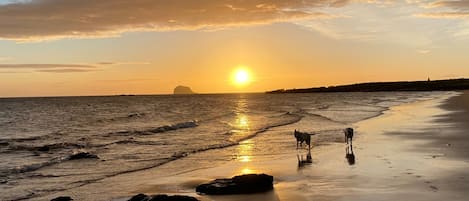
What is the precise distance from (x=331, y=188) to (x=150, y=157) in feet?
37.1

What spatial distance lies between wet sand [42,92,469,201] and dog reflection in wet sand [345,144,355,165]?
147mm

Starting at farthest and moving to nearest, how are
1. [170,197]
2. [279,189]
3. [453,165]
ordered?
1. [453,165]
2. [279,189]
3. [170,197]

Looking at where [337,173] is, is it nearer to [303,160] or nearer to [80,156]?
[303,160]

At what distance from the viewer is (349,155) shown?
18969 mm

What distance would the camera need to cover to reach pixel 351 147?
21.3 m

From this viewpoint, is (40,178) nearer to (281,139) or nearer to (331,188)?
(331,188)

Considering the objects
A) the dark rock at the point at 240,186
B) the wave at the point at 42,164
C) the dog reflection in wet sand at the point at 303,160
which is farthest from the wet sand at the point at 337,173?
the wave at the point at 42,164

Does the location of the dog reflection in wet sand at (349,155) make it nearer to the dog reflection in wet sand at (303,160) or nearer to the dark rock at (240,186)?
the dog reflection in wet sand at (303,160)

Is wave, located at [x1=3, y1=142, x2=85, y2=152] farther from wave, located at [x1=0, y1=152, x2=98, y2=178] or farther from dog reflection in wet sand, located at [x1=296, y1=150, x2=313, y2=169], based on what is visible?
dog reflection in wet sand, located at [x1=296, y1=150, x2=313, y2=169]

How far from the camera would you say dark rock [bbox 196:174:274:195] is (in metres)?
12.6

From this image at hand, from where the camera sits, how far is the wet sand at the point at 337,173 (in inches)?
476

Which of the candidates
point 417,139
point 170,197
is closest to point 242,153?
point 417,139

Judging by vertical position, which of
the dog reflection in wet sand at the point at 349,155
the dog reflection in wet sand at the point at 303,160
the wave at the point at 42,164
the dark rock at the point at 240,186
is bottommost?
the wave at the point at 42,164

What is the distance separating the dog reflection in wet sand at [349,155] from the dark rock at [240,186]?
196 inches
